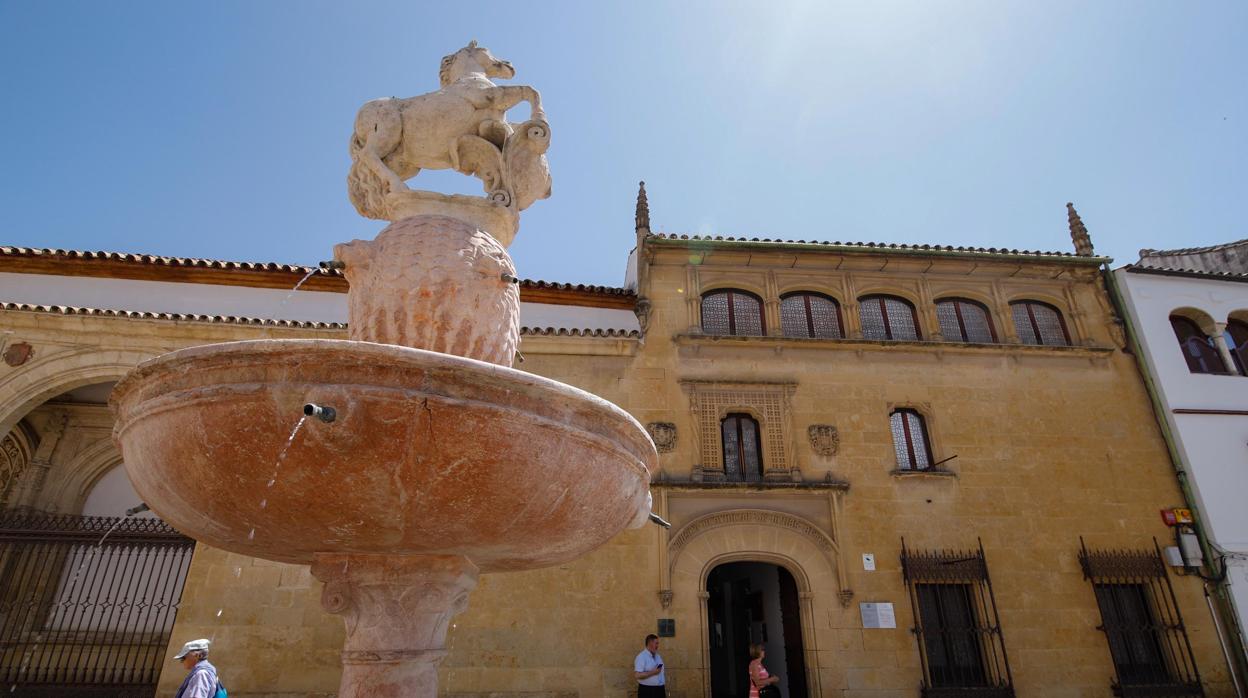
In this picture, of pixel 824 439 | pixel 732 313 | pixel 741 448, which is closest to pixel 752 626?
pixel 741 448

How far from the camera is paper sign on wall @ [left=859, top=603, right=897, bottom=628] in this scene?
9430 mm

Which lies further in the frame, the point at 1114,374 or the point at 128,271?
the point at 1114,374

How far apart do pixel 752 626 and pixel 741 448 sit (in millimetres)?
4113

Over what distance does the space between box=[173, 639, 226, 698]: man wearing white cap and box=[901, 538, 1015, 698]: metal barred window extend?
8710 mm

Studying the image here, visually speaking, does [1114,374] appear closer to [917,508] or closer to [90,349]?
[917,508]

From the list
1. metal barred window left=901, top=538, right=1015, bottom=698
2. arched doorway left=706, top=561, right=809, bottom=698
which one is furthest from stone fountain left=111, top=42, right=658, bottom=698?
metal barred window left=901, top=538, right=1015, bottom=698

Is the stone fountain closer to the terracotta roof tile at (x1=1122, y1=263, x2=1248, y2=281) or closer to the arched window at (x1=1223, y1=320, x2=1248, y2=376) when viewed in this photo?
the terracotta roof tile at (x1=1122, y1=263, x2=1248, y2=281)

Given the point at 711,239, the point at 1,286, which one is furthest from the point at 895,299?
the point at 1,286

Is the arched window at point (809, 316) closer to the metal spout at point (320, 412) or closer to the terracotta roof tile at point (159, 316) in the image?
the terracotta roof tile at point (159, 316)

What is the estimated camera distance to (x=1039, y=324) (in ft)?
40.9

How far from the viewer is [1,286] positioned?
1078 cm

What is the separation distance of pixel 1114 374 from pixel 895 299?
405 cm

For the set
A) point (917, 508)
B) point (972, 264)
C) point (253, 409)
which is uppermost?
point (972, 264)

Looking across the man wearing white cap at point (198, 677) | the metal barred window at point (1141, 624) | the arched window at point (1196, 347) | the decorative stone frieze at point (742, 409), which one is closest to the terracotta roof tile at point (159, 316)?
the man wearing white cap at point (198, 677)
